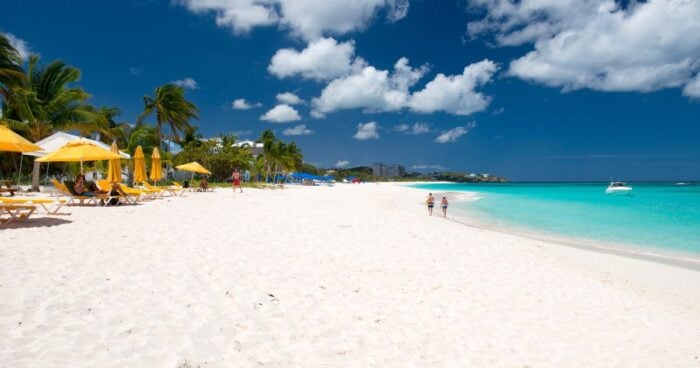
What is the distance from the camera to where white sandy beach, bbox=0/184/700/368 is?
121 inches

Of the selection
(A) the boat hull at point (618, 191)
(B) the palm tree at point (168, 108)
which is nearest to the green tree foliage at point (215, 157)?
(B) the palm tree at point (168, 108)

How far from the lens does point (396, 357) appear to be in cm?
319

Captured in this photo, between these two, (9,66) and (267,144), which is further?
(267,144)

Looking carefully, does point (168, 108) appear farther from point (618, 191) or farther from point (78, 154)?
point (618, 191)

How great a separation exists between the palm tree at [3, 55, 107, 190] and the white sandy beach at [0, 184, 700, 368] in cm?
1397

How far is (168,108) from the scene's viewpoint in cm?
2877

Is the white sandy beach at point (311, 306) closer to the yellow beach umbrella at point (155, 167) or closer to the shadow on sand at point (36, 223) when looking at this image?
the shadow on sand at point (36, 223)

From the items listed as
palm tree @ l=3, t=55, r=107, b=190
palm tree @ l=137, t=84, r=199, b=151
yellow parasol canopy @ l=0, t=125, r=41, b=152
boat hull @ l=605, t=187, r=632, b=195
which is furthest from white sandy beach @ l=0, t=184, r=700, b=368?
boat hull @ l=605, t=187, r=632, b=195

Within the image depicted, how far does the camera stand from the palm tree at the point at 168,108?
28344mm

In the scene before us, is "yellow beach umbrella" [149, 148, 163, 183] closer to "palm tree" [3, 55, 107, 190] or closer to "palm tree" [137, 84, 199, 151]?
"palm tree" [3, 55, 107, 190]

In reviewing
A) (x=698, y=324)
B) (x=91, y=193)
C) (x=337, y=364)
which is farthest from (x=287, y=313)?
(x=91, y=193)

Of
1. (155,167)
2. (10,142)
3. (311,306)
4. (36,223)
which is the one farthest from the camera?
(155,167)

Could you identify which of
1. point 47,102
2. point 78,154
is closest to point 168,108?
point 47,102

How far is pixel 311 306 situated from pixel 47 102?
74.1ft
